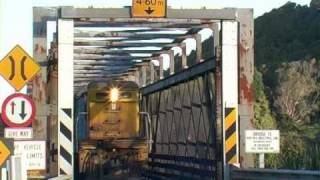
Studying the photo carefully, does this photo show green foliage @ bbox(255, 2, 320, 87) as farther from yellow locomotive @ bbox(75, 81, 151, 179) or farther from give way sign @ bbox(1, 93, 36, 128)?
give way sign @ bbox(1, 93, 36, 128)

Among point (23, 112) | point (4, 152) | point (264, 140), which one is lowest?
point (4, 152)

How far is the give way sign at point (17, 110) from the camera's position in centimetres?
1512

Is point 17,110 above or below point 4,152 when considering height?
above

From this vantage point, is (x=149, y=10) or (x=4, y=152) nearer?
(x=4, y=152)

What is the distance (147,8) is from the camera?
18.4m

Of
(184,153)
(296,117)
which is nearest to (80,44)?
(184,153)

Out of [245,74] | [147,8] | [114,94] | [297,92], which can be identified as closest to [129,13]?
[147,8]

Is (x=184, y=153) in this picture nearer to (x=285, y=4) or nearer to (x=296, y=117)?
(x=296, y=117)

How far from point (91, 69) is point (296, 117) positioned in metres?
61.6

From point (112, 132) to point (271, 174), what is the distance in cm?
1221

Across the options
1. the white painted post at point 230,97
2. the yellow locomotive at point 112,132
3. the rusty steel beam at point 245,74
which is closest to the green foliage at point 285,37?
the yellow locomotive at point 112,132

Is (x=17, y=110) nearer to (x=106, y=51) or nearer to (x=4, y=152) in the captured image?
(x=4, y=152)

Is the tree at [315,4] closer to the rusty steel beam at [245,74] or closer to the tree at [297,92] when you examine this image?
the tree at [297,92]

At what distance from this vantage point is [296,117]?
3565 inches
